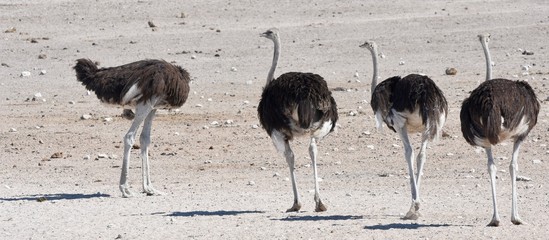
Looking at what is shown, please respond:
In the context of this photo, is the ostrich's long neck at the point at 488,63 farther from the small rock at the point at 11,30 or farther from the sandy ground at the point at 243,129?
the small rock at the point at 11,30

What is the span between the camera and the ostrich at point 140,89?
489 inches

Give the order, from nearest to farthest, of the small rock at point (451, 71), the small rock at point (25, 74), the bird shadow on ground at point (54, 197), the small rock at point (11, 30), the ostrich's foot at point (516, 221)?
the ostrich's foot at point (516, 221), the bird shadow on ground at point (54, 197), the small rock at point (451, 71), the small rock at point (25, 74), the small rock at point (11, 30)

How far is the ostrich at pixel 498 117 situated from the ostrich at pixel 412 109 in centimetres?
41

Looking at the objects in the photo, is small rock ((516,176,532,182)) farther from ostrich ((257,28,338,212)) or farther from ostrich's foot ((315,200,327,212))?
ostrich's foot ((315,200,327,212))

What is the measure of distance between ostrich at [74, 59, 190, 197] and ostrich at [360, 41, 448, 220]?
97.8 inches

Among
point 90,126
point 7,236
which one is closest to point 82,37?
point 90,126

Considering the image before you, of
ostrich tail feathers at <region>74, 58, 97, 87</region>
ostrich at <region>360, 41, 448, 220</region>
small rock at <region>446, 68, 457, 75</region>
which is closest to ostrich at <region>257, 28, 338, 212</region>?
ostrich at <region>360, 41, 448, 220</region>

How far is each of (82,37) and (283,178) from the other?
11.8 metres

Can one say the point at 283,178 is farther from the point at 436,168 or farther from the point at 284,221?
the point at 284,221

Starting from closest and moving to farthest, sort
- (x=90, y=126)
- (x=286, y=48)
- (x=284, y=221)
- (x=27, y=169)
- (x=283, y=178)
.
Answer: (x=284, y=221) → (x=283, y=178) → (x=27, y=169) → (x=90, y=126) → (x=286, y=48)

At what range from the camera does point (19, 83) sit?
20734mm

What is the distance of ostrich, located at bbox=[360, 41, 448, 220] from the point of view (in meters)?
10.4

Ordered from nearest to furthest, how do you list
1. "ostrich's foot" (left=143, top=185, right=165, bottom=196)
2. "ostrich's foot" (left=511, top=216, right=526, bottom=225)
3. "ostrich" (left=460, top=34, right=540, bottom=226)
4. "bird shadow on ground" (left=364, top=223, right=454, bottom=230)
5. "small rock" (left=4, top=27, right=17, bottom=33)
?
"ostrich" (left=460, top=34, right=540, bottom=226), "ostrich's foot" (left=511, top=216, right=526, bottom=225), "bird shadow on ground" (left=364, top=223, right=454, bottom=230), "ostrich's foot" (left=143, top=185, right=165, bottom=196), "small rock" (left=4, top=27, right=17, bottom=33)

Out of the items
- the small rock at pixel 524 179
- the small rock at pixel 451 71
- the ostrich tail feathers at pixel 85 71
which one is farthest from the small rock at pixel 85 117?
the small rock at pixel 524 179
